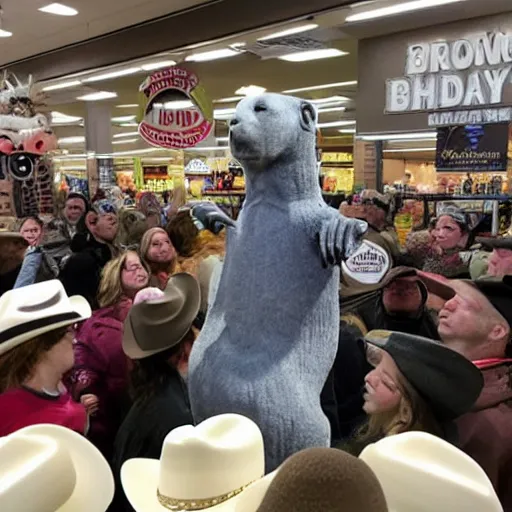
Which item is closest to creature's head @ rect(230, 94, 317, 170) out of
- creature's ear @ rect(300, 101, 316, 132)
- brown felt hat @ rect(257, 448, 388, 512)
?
creature's ear @ rect(300, 101, 316, 132)

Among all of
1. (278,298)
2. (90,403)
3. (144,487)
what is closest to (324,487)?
(144,487)

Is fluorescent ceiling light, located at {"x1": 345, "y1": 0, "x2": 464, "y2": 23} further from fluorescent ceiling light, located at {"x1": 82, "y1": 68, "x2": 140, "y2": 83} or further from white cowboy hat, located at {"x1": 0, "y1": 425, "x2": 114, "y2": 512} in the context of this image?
white cowboy hat, located at {"x1": 0, "y1": 425, "x2": 114, "y2": 512}

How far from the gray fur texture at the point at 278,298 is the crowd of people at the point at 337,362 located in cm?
8

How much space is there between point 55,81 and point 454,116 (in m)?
4.46

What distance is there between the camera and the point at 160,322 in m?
1.79

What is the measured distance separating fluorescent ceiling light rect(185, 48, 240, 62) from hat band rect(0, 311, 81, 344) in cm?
341

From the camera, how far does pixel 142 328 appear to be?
179 cm

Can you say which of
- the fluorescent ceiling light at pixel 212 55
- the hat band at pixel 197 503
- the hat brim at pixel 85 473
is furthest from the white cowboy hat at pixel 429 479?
the fluorescent ceiling light at pixel 212 55

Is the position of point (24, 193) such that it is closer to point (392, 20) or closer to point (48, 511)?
point (392, 20)

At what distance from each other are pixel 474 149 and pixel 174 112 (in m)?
1.65

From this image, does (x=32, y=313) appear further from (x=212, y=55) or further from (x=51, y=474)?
(x=212, y=55)

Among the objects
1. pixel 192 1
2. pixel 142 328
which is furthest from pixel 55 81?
pixel 142 328

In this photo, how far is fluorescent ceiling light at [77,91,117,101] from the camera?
6.64 metres

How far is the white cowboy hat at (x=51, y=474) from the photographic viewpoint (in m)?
0.86
